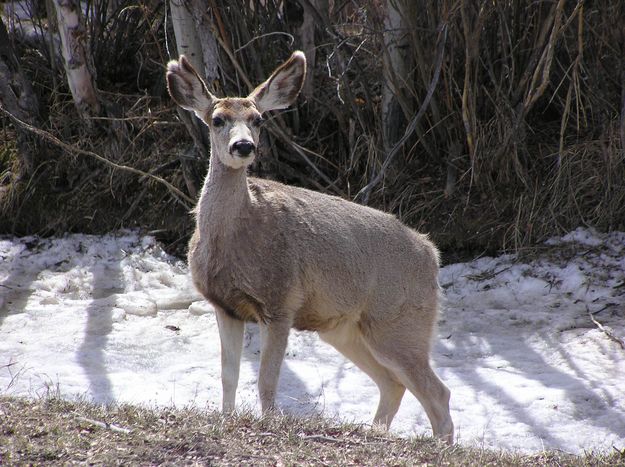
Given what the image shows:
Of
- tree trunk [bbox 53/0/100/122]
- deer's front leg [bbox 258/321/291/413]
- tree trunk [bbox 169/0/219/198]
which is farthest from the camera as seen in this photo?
tree trunk [bbox 53/0/100/122]

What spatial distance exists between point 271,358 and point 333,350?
8.16 ft

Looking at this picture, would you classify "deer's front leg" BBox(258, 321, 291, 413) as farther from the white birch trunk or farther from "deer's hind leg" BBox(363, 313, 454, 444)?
the white birch trunk

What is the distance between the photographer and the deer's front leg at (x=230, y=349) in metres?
6.45

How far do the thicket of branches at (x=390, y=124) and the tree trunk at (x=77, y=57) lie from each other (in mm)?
204

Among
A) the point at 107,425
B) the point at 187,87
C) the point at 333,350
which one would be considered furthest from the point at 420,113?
the point at 107,425

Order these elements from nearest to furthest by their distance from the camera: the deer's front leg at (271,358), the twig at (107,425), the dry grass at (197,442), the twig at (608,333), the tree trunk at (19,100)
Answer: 1. the dry grass at (197,442)
2. the twig at (107,425)
3. the deer's front leg at (271,358)
4. the twig at (608,333)
5. the tree trunk at (19,100)

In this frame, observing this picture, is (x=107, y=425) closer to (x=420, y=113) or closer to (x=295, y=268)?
(x=295, y=268)

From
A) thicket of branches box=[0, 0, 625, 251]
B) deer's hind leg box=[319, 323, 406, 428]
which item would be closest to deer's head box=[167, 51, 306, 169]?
deer's hind leg box=[319, 323, 406, 428]

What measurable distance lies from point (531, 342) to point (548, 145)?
2785mm

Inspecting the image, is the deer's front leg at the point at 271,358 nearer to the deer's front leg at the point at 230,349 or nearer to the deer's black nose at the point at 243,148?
the deer's front leg at the point at 230,349

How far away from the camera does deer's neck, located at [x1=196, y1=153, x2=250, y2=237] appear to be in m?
6.35

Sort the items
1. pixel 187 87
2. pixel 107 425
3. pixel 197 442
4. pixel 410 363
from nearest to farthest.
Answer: pixel 197 442, pixel 107 425, pixel 187 87, pixel 410 363

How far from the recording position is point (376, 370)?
23.5ft

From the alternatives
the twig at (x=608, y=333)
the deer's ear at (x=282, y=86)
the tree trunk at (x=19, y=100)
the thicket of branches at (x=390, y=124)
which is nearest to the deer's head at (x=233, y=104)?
the deer's ear at (x=282, y=86)
